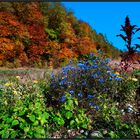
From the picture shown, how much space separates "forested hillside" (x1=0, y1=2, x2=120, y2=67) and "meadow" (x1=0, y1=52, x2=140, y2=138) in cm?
1387

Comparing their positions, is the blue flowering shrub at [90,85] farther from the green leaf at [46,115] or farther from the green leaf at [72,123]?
the green leaf at [46,115]

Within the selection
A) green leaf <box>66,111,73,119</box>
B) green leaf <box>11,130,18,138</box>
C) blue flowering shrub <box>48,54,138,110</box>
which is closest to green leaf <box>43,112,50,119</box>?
green leaf <box>66,111,73,119</box>

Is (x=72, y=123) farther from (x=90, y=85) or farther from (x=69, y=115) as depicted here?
(x=90, y=85)

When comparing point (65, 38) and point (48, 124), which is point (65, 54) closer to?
point (65, 38)

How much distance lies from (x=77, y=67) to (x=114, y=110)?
113 centimetres

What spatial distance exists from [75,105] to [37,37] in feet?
57.2

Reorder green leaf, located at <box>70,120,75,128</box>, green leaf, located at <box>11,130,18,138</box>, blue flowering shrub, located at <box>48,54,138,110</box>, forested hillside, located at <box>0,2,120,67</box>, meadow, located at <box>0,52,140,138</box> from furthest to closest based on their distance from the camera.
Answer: forested hillside, located at <box>0,2,120,67</box> → blue flowering shrub, located at <box>48,54,138,110</box> → green leaf, located at <box>70,120,75,128</box> → meadow, located at <box>0,52,140,138</box> → green leaf, located at <box>11,130,18,138</box>

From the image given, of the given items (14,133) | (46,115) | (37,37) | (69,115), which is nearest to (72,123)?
(69,115)

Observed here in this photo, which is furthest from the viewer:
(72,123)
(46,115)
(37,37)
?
(37,37)

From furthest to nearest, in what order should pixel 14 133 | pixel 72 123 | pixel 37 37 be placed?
pixel 37 37
pixel 72 123
pixel 14 133

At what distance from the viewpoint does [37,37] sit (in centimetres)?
2281

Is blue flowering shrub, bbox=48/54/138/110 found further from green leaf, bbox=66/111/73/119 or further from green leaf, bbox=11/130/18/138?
green leaf, bbox=11/130/18/138

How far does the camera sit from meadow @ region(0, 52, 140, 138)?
5.00 metres

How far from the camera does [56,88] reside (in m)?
6.10
